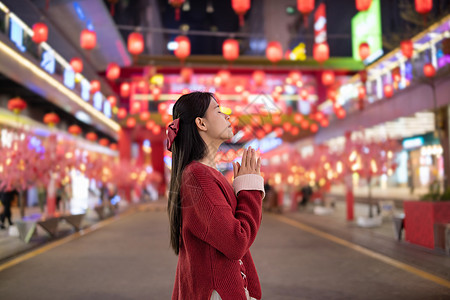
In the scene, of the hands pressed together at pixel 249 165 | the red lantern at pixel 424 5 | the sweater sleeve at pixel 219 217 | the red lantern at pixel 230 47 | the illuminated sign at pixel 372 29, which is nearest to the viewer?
the sweater sleeve at pixel 219 217

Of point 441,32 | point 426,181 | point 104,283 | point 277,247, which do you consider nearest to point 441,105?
point 441,32

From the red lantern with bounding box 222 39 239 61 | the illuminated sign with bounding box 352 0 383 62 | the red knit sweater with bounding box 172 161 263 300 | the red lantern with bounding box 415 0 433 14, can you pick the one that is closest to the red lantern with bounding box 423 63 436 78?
the red lantern with bounding box 415 0 433 14

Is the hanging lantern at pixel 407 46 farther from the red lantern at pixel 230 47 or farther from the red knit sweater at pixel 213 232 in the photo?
the red knit sweater at pixel 213 232

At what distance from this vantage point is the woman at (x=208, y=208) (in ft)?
Result: 5.20

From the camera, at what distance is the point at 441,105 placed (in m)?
14.5

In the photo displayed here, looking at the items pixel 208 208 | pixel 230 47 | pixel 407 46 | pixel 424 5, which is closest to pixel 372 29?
pixel 407 46

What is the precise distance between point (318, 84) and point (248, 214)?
27.3m

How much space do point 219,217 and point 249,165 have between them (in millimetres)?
299

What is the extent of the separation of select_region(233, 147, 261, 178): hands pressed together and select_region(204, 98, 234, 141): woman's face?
12 centimetres

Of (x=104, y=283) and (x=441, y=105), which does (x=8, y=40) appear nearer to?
(x=104, y=283)

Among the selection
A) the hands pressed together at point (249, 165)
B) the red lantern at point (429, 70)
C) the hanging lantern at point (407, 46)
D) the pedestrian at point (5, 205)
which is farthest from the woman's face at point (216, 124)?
the red lantern at point (429, 70)

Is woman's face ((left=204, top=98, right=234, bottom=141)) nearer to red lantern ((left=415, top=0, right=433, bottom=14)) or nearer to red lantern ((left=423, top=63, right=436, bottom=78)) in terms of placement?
red lantern ((left=415, top=0, right=433, bottom=14))

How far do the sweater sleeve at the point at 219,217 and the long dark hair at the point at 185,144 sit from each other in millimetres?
118

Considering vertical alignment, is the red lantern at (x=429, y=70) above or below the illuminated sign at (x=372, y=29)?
below
